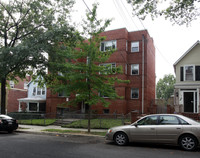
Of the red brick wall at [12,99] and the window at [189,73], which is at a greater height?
the window at [189,73]

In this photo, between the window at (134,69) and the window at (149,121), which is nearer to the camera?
the window at (149,121)

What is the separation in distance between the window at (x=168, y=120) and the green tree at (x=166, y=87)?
155ft

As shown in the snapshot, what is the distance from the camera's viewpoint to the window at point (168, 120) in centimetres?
820

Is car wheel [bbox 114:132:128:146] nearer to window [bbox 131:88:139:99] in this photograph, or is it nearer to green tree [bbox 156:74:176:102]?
window [bbox 131:88:139:99]

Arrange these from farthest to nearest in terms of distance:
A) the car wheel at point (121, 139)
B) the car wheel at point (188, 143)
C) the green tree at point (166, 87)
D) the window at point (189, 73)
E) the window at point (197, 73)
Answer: the green tree at point (166, 87) → the window at point (189, 73) → the window at point (197, 73) → the car wheel at point (121, 139) → the car wheel at point (188, 143)

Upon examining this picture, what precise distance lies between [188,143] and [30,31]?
14.3 m

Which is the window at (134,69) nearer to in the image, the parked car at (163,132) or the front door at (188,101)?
the front door at (188,101)

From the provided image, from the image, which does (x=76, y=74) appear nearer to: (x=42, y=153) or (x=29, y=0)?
(x=42, y=153)

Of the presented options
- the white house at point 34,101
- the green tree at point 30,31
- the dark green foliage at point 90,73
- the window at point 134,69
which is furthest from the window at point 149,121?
the white house at point 34,101

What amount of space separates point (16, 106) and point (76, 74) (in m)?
27.3

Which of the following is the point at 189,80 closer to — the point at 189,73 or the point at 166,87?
the point at 189,73

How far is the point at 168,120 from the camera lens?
834 cm

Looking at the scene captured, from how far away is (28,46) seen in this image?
13828 mm

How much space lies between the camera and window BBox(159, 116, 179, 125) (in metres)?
8.20
